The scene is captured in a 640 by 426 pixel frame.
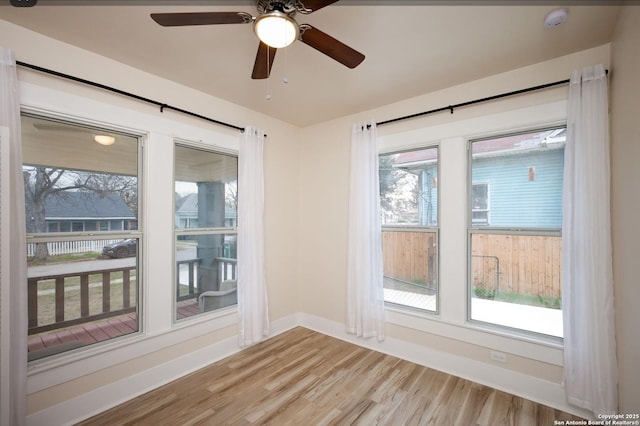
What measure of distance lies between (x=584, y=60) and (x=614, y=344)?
214 cm

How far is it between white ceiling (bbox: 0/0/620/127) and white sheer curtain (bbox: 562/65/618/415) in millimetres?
492

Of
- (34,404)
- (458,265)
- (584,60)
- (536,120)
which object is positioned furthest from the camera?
(458,265)

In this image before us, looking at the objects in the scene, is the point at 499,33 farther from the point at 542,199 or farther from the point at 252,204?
the point at 252,204

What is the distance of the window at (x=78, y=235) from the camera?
2041mm

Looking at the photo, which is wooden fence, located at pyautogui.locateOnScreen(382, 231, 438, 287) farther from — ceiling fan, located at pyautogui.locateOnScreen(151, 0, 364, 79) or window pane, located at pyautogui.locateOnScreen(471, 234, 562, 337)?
ceiling fan, located at pyautogui.locateOnScreen(151, 0, 364, 79)

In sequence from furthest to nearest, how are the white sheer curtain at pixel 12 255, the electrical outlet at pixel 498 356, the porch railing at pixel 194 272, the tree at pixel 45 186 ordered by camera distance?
1. the porch railing at pixel 194 272
2. the electrical outlet at pixel 498 356
3. the tree at pixel 45 186
4. the white sheer curtain at pixel 12 255

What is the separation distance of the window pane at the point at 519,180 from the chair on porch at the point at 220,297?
2.72 m

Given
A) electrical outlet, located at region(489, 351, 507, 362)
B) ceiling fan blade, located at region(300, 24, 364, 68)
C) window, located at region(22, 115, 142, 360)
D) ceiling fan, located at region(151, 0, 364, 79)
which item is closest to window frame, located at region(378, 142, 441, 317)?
electrical outlet, located at region(489, 351, 507, 362)

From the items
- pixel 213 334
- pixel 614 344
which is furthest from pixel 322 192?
pixel 614 344

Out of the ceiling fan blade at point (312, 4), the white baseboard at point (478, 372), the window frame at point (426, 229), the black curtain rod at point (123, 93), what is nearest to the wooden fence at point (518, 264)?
the window frame at point (426, 229)

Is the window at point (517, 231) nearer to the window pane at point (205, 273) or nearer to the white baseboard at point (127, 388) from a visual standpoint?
the window pane at point (205, 273)

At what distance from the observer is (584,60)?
2.20m

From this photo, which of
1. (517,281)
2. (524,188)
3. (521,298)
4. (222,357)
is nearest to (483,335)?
(521,298)

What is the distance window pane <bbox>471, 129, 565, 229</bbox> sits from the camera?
239 centimetres
